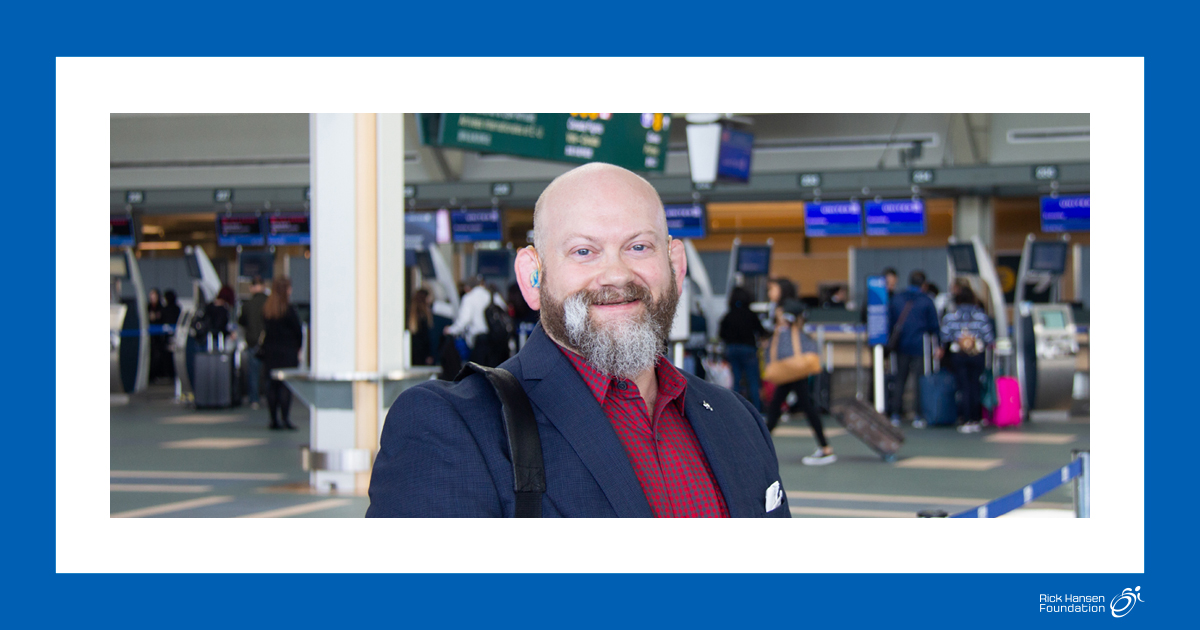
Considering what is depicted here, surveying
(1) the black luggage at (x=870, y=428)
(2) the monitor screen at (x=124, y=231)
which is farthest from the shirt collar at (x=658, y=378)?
(2) the monitor screen at (x=124, y=231)

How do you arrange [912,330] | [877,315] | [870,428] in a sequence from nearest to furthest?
[870,428] < [912,330] < [877,315]

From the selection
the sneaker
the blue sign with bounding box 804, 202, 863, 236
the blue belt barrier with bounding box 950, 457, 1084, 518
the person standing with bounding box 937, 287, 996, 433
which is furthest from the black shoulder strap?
the blue sign with bounding box 804, 202, 863, 236

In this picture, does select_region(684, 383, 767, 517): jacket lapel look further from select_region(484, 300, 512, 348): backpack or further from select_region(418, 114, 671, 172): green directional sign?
select_region(484, 300, 512, 348): backpack

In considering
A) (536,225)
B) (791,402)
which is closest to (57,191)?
(536,225)

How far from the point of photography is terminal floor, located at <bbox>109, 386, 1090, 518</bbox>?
5605 mm

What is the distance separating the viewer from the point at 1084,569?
6.30 feet

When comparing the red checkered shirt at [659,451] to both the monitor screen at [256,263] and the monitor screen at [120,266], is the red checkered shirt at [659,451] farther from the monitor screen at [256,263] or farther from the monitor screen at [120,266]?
the monitor screen at [120,266]

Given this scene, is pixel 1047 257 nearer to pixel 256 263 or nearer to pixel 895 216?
pixel 895 216

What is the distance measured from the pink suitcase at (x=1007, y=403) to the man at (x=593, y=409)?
371 inches

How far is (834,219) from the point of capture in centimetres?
1463

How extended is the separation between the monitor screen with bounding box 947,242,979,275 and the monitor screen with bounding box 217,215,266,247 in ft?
33.7

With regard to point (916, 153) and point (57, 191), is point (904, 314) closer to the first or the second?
point (916, 153)

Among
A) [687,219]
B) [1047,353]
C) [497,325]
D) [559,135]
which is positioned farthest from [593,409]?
[687,219]

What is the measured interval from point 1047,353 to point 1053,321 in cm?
41
